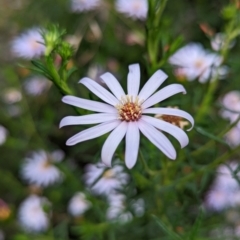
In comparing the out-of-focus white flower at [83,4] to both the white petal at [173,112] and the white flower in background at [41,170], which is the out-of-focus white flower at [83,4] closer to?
the white flower in background at [41,170]

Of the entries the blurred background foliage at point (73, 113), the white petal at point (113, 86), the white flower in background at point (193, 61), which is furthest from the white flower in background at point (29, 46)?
the white petal at point (113, 86)

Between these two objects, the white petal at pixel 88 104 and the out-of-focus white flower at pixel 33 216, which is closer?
the white petal at pixel 88 104

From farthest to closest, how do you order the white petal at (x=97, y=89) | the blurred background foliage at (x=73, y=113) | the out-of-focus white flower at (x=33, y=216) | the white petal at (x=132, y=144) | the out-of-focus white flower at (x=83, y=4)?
the out-of-focus white flower at (x=83, y=4) → the out-of-focus white flower at (x=33, y=216) → the blurred background foliage at (x=73, y=113) → the white petal at (x=97, y=89) → the white petal at (x=132, y=144)

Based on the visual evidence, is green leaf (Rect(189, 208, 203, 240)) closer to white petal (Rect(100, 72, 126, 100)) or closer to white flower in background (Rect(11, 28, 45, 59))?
white petal (Rect(100, 72, 126, 100))

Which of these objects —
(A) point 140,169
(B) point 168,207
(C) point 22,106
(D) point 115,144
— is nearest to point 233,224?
(B) point 168,207

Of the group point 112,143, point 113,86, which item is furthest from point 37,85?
point 112,143

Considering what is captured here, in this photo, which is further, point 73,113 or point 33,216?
point 73,113

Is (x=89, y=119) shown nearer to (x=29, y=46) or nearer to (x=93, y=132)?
(x=93, y=132)

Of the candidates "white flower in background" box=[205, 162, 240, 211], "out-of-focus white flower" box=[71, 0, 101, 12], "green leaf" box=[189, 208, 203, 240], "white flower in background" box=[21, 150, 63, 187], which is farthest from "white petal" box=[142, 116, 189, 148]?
"out-of-focus white flower" box=[71, 0, 101, 12]
